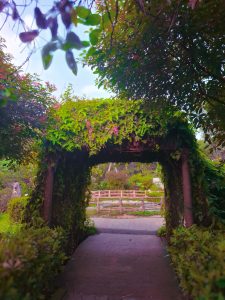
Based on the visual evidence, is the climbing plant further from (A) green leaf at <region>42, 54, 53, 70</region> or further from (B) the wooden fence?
(B) the wooden fence

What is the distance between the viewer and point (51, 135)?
509 centimetres

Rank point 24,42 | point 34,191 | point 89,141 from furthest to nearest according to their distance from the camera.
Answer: point 34,191
point 89,141
point 24,42

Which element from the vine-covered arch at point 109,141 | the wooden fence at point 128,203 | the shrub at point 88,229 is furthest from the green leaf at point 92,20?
the wooden fence at point 128,203

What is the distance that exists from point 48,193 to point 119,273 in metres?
2.18

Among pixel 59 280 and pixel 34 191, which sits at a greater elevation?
pixel 34 191

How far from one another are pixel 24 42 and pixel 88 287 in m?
4.50

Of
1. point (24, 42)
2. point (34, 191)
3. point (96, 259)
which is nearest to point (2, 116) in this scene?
point (34, 191)

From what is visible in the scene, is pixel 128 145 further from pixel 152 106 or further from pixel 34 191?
pixel 34 191

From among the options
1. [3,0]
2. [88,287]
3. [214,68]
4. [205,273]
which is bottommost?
[88,287]

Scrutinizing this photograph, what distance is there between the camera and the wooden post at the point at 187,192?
4.95 m

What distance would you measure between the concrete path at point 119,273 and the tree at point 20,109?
2663 mm

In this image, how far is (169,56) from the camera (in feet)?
10.8

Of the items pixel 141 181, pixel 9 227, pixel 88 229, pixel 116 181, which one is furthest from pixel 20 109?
pixel 141 181

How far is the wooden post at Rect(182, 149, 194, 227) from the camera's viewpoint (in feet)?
16.2
